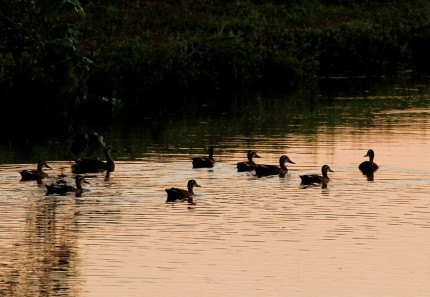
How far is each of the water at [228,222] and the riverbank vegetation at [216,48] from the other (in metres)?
6.66

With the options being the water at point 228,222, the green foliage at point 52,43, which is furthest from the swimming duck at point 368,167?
the green foliage at point 52,43

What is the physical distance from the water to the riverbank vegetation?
6.66 m

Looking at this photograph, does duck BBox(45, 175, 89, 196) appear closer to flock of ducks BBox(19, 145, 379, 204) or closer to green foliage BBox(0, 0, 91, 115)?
flock of ducks BBox(19, 145, 379, 204)

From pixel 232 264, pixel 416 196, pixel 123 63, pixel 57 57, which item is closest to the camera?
pixel 57 57

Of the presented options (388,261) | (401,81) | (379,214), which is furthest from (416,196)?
(401,81)

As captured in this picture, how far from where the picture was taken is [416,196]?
32.1m

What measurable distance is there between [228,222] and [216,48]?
30.8 metres

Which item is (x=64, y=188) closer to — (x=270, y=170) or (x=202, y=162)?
(x=202, y=162)

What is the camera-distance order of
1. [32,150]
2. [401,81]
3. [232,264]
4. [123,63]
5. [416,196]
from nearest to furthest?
1. [232,264]
2. [416,196]
3. [32,150]
4. [123,63]
5. [401,81]

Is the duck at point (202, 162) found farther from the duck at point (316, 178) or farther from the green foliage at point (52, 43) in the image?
the green foliage at point (52, 43)

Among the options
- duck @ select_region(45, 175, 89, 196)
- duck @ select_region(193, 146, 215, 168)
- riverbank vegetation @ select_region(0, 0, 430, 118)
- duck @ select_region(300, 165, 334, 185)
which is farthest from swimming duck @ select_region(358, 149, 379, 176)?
riverbank vegetation @ select_region(0, 0, 430, 118)

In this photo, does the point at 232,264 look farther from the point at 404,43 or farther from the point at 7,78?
the point at 404,43

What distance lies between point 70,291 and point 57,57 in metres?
3.86

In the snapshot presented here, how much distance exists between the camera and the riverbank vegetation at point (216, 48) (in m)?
51.8
